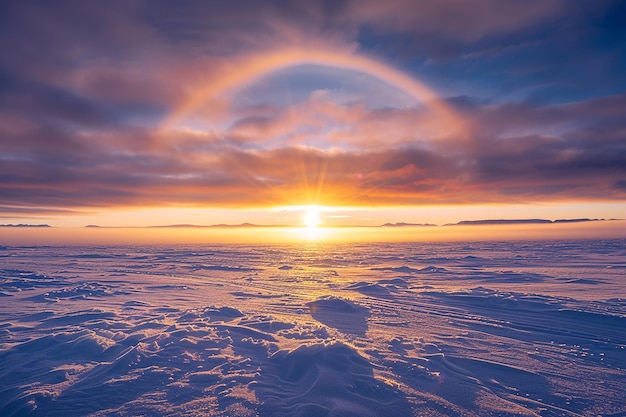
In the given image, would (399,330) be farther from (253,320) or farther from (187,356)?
(187,356)

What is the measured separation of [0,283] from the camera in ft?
53.6

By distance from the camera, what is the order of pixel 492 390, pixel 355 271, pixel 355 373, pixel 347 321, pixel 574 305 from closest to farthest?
pixel 492 390 → pixel 355 373 → pixel 347 321 → pixel 574 305 → pixel 355 271

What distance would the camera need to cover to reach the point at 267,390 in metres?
5.79

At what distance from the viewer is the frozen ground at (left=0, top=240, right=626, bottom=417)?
5.36 metres

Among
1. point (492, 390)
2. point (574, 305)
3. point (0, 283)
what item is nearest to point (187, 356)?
point (492, 390)

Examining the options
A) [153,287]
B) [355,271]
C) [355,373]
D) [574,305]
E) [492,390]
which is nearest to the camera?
[492,390]

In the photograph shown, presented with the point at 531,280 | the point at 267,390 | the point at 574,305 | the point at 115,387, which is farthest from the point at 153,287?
the point at 531,280

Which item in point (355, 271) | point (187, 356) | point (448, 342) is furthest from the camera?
point (355, 271)

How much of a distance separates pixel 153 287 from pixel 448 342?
42.2ft

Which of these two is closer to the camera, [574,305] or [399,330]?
[399,330]

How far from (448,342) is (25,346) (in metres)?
9.27

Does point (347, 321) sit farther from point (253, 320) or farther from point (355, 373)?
point (355, 373)

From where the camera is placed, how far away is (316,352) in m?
6.96

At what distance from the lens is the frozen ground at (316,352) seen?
5.36 meters
